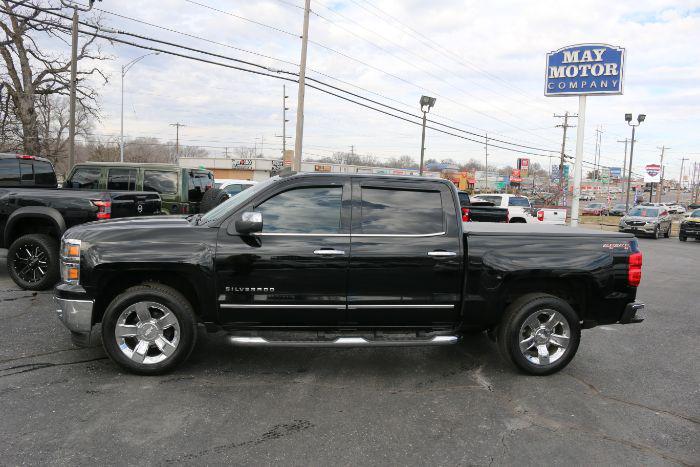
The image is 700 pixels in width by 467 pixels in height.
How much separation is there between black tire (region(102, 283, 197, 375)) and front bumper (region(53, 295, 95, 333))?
0.48ft

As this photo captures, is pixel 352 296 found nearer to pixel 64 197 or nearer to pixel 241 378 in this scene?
pixel 241 378

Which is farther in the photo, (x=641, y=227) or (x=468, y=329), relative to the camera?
(x=641, y=227)

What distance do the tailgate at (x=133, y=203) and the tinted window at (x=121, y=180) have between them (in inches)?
109

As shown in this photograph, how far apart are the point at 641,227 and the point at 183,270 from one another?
2690cm

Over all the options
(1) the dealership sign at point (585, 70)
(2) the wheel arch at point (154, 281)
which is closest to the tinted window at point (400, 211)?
(2) the wheel arch at point (154, 281)

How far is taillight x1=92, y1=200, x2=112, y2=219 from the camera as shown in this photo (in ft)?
25.0

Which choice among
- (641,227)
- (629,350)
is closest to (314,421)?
(629,350)

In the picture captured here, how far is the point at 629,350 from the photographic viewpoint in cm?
571

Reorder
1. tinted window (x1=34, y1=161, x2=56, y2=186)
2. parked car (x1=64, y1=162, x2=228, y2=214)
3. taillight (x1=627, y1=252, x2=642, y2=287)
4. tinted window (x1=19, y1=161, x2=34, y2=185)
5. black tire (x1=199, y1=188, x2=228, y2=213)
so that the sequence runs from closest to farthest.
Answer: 1. taillight (x1=627, y1=252, x2=642, y2=287)
2. tinted window (x1=19, y1=161, x2=34, y2=185)
3. tinted window (x1=34, y1=161, x2=56, y2=186)
4. parked car (x1=64, y1=162, x2=228, y2=214)
5. black tire (x1=199, y1=188, x2=228, y2=213)

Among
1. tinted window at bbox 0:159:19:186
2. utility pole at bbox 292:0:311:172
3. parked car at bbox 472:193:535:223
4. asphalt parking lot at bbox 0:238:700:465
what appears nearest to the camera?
asphalt parking lot at bbox 0:238:700:465

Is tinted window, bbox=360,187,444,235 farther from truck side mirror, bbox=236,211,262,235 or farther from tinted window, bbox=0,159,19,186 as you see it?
tinted window, bbox=0,159,19,186

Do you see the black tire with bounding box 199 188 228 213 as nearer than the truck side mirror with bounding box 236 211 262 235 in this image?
No

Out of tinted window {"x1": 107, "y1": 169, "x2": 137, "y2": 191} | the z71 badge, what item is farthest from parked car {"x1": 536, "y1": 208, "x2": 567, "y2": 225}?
the z71 badge

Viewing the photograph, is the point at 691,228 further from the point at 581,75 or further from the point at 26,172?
the point at 26,172
